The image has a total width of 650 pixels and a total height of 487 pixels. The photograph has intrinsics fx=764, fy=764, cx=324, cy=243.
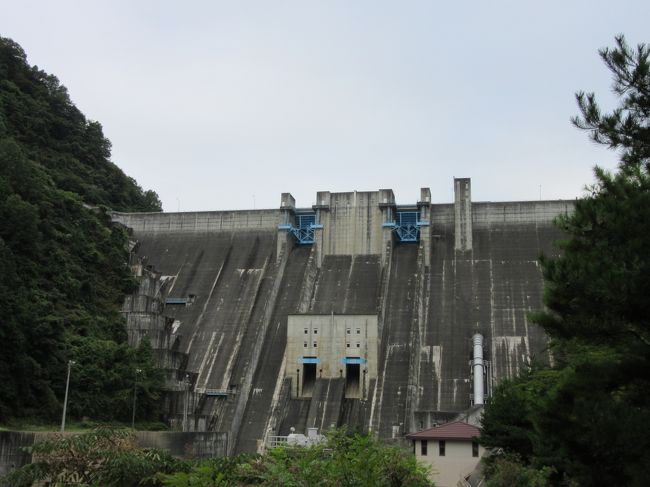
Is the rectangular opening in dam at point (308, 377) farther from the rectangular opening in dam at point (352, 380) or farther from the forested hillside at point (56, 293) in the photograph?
the forested hillside at point (56, 293)

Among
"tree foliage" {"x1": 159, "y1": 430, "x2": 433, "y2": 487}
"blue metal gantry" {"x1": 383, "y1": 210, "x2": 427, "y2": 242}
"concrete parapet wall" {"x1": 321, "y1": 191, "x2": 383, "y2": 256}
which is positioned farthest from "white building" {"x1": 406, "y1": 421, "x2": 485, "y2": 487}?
"blue metal gantry" {"x1": 383, "y1": 210, "x2": 427, "y2": 242}

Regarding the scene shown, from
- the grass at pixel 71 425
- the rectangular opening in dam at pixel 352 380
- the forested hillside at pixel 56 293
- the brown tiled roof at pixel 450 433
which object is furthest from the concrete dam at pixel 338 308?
the brown tiled roof at pixel 450 433

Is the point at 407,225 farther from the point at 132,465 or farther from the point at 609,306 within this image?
the point at 609,306

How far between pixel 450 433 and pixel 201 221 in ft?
103

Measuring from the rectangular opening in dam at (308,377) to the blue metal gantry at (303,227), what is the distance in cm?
1118

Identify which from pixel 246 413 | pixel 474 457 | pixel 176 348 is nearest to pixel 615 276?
pixel 474 457

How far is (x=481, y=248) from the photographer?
47812 millimetres

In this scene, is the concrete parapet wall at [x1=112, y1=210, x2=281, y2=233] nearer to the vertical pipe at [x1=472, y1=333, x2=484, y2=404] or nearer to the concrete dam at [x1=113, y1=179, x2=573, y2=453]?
the concrete dam at [x1=113, y1=179, x2=573, y2=453]

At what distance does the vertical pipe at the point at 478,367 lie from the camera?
125 ft

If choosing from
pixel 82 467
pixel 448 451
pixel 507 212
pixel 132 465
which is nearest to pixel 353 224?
pixel 507 212

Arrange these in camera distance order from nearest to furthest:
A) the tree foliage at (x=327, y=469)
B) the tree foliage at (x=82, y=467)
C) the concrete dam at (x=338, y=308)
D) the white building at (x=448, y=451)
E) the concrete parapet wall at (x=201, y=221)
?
the tree foliage at (x=327, y=469) < the tree foliage at (x=82, y=467) < the white building at (x=448, y=451) < the concrete dam at (x=338, y=308) < the concrete parapet wall at (x=201, y=221)

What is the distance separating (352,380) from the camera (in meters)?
42.2

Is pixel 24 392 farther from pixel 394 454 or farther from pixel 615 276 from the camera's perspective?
pixel 615 276

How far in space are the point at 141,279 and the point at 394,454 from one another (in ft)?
100
